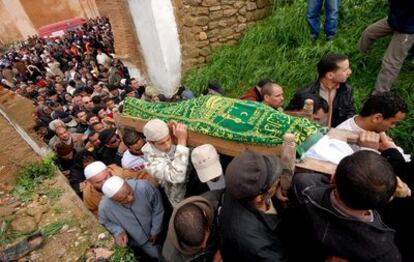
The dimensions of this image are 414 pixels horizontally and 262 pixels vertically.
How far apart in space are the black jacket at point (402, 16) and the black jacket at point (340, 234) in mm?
2713

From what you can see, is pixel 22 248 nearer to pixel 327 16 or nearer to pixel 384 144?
pixel 384 144

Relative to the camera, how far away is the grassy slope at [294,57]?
14.1 feet

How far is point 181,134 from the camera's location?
2.52 metres

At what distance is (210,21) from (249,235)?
5723 mm

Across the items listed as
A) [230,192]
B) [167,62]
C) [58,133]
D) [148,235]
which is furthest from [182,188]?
[167,62]

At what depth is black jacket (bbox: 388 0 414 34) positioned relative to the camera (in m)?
3.31

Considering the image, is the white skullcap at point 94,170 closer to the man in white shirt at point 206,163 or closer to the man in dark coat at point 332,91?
the man in white shirt at point 206,163

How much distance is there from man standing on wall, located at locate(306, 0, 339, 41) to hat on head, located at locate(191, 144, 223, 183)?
367 centimetres

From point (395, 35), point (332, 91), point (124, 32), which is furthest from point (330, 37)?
point (124, 32)

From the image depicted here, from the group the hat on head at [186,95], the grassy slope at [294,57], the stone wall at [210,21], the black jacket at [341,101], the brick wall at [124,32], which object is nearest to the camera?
the black jacket at [341,101]

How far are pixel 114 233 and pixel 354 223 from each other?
213 centimetres

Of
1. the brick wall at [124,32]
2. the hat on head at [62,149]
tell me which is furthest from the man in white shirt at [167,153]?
the brick wall at [124,32]

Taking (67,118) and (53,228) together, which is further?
(67,118)

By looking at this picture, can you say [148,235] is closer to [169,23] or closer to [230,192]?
[230,192]
